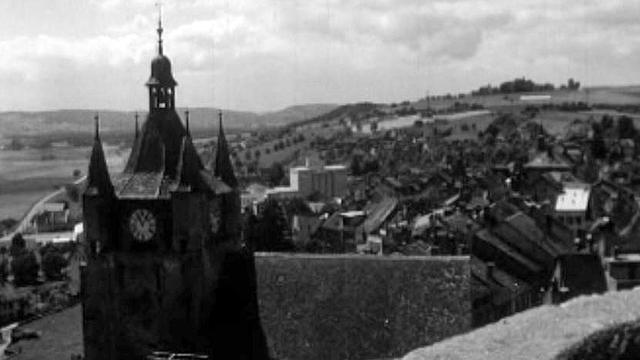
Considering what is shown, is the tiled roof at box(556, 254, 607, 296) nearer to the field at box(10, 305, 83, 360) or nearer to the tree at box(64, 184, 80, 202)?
the field at box(10, 305, 83, 360)

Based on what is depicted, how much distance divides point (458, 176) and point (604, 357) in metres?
132

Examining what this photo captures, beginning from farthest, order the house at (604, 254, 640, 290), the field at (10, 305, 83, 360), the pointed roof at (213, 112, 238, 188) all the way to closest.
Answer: the field at (10, 305, 83, 360), the house at (604, 254, 640, 290), the pointed roof at (213, 112, 238, 188)

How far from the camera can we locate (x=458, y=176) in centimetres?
14188

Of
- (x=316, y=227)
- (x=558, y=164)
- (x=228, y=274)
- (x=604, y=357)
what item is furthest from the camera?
(x=558, y=164)

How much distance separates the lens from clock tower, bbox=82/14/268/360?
107ft

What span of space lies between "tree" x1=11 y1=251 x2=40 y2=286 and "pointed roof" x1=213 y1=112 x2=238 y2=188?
74.2 m

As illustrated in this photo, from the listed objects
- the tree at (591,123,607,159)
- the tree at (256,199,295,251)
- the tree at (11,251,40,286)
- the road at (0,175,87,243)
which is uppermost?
the tree at (591,123,607,159)

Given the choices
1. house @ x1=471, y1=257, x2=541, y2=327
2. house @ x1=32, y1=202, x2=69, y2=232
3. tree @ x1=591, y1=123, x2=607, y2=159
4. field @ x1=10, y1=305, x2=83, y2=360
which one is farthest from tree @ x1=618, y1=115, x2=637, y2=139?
field @ x1=10, y1=305, x2=83, y2=360

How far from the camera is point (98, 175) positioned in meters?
33.9

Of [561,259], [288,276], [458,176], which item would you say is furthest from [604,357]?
[458,176]

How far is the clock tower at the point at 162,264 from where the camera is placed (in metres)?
32.6

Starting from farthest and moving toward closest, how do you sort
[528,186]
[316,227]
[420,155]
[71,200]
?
[420,155]
[71,200]
[528,186]
[316,227]

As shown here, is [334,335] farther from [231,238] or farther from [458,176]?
[458,176]

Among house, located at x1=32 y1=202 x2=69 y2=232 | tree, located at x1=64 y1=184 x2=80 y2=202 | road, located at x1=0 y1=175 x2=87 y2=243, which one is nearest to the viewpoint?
road, located at x1=0 y1=175 x2=87 y2=243
